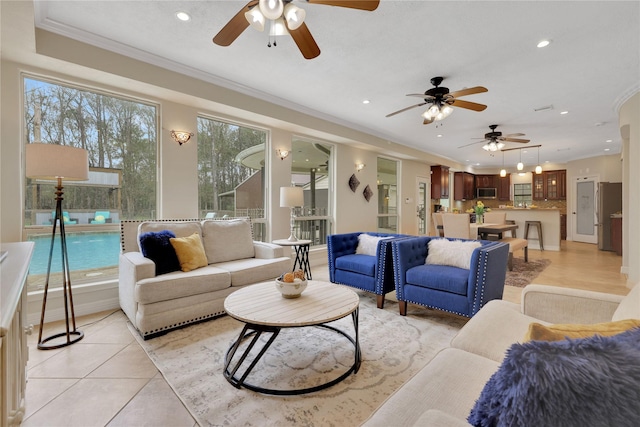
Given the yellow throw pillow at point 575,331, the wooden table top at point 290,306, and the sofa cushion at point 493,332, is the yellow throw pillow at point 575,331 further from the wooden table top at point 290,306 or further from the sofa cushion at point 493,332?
the wooden table top at point 290,306

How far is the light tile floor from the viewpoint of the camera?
5.19ft

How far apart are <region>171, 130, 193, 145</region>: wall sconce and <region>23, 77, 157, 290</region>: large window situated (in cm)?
22

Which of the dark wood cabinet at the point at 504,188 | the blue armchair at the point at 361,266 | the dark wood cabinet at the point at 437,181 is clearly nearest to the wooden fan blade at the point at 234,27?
the blue armchair at the point at 361,266

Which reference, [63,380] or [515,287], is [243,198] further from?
[515,287]

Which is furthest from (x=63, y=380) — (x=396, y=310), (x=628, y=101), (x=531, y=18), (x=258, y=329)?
(x=628, y=101)

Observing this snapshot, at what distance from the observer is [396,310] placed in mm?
3209

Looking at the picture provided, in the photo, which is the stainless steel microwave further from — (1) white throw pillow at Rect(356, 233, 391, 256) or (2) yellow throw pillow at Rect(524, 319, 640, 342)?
(2) yellow throw pillow at Rect(524, 319, 640, 342)

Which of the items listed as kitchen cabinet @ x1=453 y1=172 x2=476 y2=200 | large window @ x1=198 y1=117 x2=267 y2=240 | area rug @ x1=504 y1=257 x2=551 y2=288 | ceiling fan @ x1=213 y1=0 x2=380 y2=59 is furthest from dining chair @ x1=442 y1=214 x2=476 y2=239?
kitchen cabinet @ x1=453 y1=172 x2=476 y2=200

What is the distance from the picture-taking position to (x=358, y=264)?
137 inches

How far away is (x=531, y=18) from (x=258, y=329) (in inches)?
131

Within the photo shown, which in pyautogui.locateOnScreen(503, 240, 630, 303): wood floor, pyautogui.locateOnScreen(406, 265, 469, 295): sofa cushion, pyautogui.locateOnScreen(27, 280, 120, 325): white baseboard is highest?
pyautogui.locateOnScreen(406, 265, 469, 295): sofa cushion

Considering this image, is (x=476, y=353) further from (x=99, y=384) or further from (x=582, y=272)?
(x=582, y=272)

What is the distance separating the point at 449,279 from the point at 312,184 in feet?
12.1

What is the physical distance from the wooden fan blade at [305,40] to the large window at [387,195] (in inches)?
208
